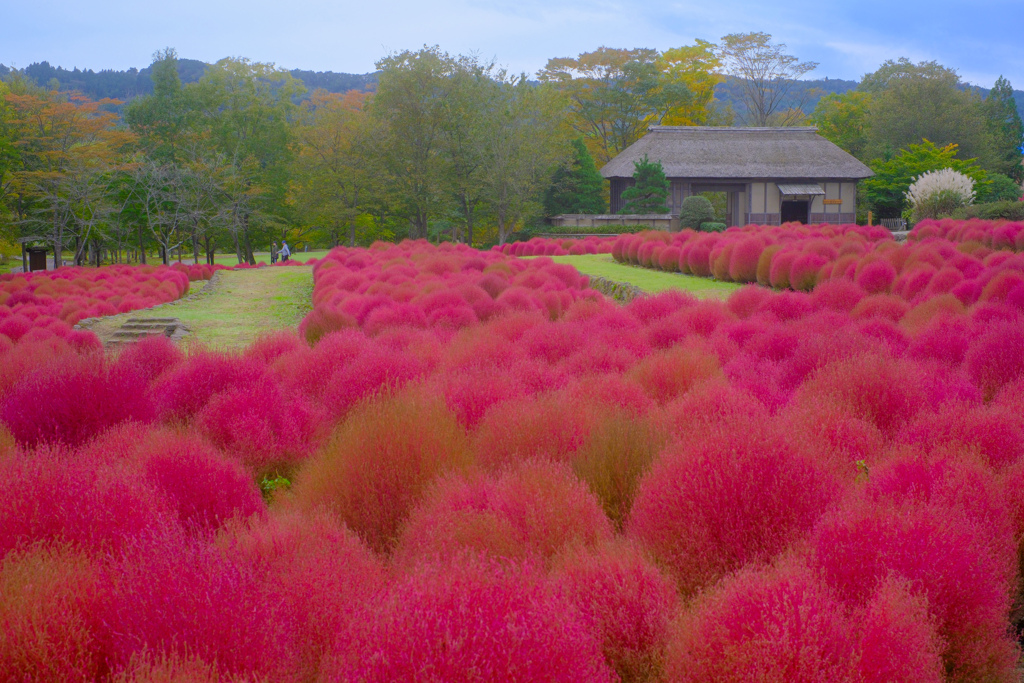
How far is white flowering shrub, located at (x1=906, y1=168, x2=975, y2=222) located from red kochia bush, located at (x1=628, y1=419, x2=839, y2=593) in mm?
23578

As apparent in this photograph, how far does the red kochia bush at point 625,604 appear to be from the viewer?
7.02ft

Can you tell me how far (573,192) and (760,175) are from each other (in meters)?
10.1

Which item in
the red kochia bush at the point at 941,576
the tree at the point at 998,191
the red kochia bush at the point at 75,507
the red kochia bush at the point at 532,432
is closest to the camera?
the red kochia bush at the point at 941,576

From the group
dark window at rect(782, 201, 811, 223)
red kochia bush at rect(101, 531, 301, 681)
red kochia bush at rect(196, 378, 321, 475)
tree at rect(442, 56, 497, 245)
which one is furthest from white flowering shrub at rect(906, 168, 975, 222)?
red kochia bush at rect(101, 531, 301, 681)

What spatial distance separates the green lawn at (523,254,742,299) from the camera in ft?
36.5

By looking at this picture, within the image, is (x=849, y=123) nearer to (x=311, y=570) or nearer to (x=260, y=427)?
(x=260, y=427)

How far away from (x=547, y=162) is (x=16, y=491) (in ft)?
112

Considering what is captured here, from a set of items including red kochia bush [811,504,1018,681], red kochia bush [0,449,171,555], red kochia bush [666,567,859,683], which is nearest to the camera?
red kochia bush [666,567,859,683]

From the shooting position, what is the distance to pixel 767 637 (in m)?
1.85

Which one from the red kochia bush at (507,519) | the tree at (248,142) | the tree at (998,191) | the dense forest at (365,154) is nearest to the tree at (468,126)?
the dense forest at (365,154)

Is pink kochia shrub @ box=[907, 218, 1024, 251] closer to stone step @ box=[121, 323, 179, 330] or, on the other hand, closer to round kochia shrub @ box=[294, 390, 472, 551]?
round kochia shrub @ box=[294, 390, 472, 551]

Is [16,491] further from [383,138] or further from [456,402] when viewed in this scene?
[383,138]

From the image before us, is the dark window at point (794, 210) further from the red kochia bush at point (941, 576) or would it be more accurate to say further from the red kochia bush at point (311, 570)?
the red kochia bush at point (311, 570)

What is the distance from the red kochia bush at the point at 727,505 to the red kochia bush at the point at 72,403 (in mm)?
3165
